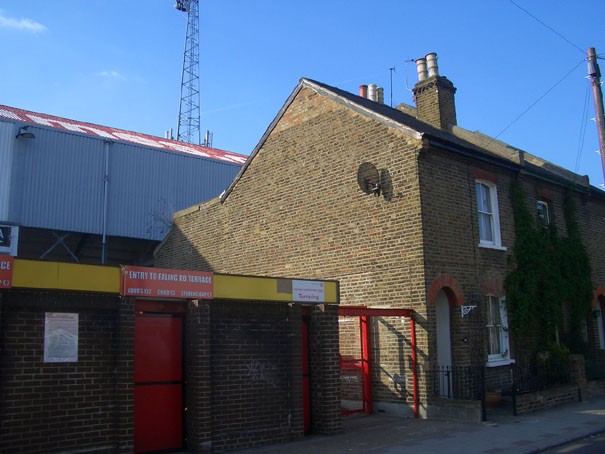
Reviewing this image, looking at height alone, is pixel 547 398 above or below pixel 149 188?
below

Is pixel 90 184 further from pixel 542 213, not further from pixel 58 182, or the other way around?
pixel 542 213

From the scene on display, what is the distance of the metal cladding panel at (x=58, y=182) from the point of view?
69.2 ft

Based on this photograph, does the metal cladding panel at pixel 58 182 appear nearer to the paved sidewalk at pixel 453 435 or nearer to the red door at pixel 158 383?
the red door at pixel 158 383

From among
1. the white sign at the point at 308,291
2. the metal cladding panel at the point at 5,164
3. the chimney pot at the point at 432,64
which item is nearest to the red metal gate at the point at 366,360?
the white sign at the point at 308,291

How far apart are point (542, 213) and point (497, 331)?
4.83m

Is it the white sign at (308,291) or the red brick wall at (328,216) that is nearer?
the white sign at (308,291)

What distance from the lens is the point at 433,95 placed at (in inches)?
770

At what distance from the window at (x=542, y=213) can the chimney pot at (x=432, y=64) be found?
5466mm

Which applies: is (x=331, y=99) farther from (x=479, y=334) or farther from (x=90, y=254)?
(x=90, y=254)

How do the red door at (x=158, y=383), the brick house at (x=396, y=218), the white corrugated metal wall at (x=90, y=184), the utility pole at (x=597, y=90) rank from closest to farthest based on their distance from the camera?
the red door at (x=158, y=383) → the brick house at (x=396, y=218) → the utility pole at (x=597, y=90) → the white corrugated metal wall at (x=90, y=184)

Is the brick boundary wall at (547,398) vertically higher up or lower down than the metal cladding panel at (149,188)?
lower down

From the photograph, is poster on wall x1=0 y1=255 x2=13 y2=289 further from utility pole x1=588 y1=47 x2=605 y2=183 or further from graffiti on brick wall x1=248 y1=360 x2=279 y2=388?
utility pole x1=588 y1=47 x2=605 y2=183

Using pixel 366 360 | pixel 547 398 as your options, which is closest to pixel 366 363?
pixel 366 360

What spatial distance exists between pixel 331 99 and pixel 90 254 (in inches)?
535
